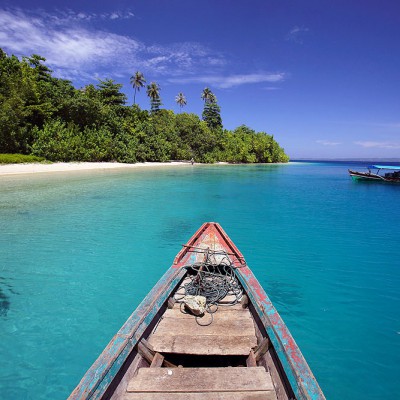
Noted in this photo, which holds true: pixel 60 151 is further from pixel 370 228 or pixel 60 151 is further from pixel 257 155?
pixel 257 155

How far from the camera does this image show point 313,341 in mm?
4562

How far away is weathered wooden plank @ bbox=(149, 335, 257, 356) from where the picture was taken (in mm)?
3045

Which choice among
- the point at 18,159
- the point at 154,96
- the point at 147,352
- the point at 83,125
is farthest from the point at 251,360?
the point at 154,96

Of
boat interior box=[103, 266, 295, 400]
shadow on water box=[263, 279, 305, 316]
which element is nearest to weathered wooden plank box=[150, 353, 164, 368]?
boat interior box=[103, 266, 295, 400]

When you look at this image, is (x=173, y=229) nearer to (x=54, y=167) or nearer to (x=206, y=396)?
(x=206, y=396)

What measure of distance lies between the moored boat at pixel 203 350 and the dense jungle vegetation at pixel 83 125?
30559 millimetres

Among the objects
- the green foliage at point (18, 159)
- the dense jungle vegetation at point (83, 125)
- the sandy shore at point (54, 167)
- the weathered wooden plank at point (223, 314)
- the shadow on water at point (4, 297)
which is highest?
the dense jungle vegetation at point (83, 125)

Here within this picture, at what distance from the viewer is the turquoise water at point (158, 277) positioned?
402cm

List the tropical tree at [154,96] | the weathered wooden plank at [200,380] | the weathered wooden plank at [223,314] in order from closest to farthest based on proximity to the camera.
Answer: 1. the weathered wooden plank at [200,380]
2. the weathered wooden plank at [223,314]
3. the tropical tree at [154,96]

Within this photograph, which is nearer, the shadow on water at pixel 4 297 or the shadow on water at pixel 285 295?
the shadow on water at pixel 4 297

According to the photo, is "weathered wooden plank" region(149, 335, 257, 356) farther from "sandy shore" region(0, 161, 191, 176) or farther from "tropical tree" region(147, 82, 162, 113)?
"tropical tree" region(147, 82, 162, 113)

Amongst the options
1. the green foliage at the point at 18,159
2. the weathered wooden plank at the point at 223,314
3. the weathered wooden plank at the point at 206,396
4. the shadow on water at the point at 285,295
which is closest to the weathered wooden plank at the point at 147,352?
the weathered wooden plank at the point at 206,396

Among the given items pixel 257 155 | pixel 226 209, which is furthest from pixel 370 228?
pixel 257 155

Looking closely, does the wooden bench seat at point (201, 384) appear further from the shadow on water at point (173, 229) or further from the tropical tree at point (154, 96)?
the tropical tree at point (154, 96)
